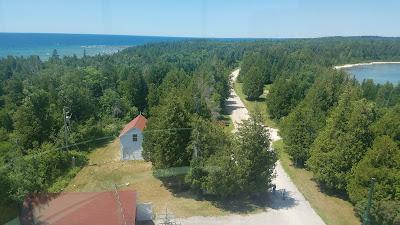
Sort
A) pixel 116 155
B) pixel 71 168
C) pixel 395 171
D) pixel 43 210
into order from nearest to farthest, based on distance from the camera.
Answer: pixel 43 210
pixel 395 171
pixel 71 168
pixel 116 155

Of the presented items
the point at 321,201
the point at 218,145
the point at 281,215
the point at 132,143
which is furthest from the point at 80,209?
the point at 321,201

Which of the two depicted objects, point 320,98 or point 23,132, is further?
point 320,98

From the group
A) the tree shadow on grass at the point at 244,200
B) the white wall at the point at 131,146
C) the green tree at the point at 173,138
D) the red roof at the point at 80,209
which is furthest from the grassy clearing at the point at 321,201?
the white wall at the point at 131,146

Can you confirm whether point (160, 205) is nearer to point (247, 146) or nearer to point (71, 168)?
point (247, 146)

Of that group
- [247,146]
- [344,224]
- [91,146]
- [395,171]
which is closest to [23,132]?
[91,146]

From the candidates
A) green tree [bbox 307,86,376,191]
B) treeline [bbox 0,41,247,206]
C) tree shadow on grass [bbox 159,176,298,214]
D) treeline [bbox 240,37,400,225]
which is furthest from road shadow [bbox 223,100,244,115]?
tree shadow on grass [bbox 159,176,298,214]

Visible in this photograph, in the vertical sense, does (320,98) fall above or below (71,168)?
above
